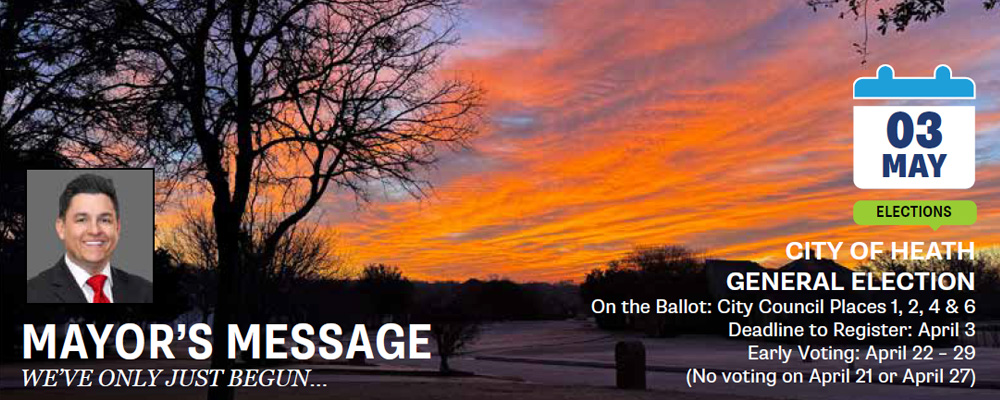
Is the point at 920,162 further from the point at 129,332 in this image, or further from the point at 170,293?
the point at 129,332

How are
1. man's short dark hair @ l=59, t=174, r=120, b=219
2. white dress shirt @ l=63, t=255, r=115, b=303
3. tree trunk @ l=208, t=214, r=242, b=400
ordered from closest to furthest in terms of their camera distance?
tree trunk @ l=208, t=214, r=242, b=400 → white dress shirt @ l=63, t=255, r=115, b=303 → man's short dark hair @ l=59, t=174, r=120, b=219

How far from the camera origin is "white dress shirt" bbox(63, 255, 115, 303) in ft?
51.1

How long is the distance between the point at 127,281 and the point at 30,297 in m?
1.92

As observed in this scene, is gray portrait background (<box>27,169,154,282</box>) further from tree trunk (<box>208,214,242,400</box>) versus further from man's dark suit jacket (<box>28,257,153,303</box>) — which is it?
tree trunk (<box>208,214,242,400</box>)

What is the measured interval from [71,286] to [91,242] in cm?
72

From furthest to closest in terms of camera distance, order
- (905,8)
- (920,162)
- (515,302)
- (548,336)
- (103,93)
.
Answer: (515,302)
(548,336)
(920,162)
(103,93)
(905,8)

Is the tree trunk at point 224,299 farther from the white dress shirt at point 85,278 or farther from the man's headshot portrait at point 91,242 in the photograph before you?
the white dress shirt at point 85,278

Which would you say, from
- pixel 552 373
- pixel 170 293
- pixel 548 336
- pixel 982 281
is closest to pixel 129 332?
pixel 170 293

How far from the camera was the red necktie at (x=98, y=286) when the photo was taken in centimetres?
1559

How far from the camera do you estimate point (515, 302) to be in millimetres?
133250

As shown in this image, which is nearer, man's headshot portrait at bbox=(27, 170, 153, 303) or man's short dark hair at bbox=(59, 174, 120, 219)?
man's headshot portrait at bbox=(27, 170, 153, 303)

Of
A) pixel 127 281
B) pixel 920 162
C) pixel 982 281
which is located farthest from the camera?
pixel 982 281

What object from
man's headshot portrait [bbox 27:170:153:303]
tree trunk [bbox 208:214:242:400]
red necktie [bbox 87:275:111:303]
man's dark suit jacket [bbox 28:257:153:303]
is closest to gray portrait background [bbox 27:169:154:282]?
man's headshot portrait [bbox 27:170:153:303]

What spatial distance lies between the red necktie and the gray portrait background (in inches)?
11.4
